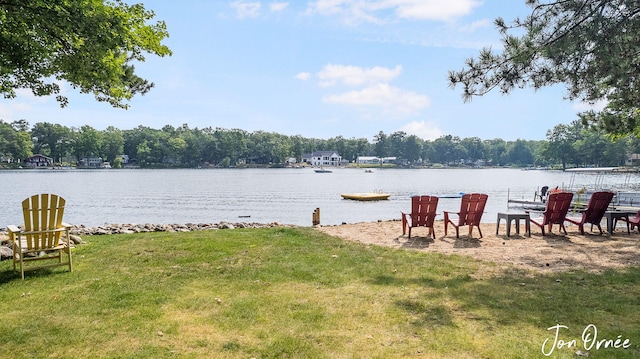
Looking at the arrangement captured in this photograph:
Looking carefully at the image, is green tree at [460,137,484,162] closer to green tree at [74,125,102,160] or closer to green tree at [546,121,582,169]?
green tree at [546,121,582,169]

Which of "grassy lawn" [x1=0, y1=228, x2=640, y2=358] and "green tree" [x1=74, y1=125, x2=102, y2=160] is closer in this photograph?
"grassy lawn" [x1=0, y1=228, x2=640, y2=358]

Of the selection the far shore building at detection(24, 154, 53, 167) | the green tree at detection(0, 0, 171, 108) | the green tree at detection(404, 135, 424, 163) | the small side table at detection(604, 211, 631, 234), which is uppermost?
the green tree at detection(404, 135, 424, 163)

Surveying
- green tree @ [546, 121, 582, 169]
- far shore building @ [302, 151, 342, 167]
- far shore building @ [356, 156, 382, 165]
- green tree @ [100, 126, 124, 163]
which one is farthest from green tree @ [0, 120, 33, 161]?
green tree @ [546, 121, 582, 169]

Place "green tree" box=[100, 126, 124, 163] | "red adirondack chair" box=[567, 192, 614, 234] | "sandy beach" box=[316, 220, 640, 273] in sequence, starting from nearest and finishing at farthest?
"sandy beach" box=[316, 220, 640, 273] → "red adirondack chair" box=[567, 192, 614, 234] → "green tree" box=[100, 126, 124, 163]

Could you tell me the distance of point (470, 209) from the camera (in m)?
10.5

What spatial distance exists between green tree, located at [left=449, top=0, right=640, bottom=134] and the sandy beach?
3073 mm

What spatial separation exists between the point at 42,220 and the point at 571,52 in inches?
358

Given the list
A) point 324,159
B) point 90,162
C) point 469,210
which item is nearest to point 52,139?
point 90,162

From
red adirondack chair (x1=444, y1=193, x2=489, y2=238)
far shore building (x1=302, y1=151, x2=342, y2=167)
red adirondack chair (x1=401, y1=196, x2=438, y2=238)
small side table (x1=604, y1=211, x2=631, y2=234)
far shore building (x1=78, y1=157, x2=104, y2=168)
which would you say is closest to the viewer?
red adirondack chair (x1=401, y1=196, x2=438, y2=238)

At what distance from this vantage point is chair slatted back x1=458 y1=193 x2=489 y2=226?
10.5m

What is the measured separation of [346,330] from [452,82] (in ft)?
19.2

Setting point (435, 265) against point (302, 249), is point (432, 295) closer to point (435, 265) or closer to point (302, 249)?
point (435, 265)

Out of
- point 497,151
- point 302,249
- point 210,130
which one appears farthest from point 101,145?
point 497,151

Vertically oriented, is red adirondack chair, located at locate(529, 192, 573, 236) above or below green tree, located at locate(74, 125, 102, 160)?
below
